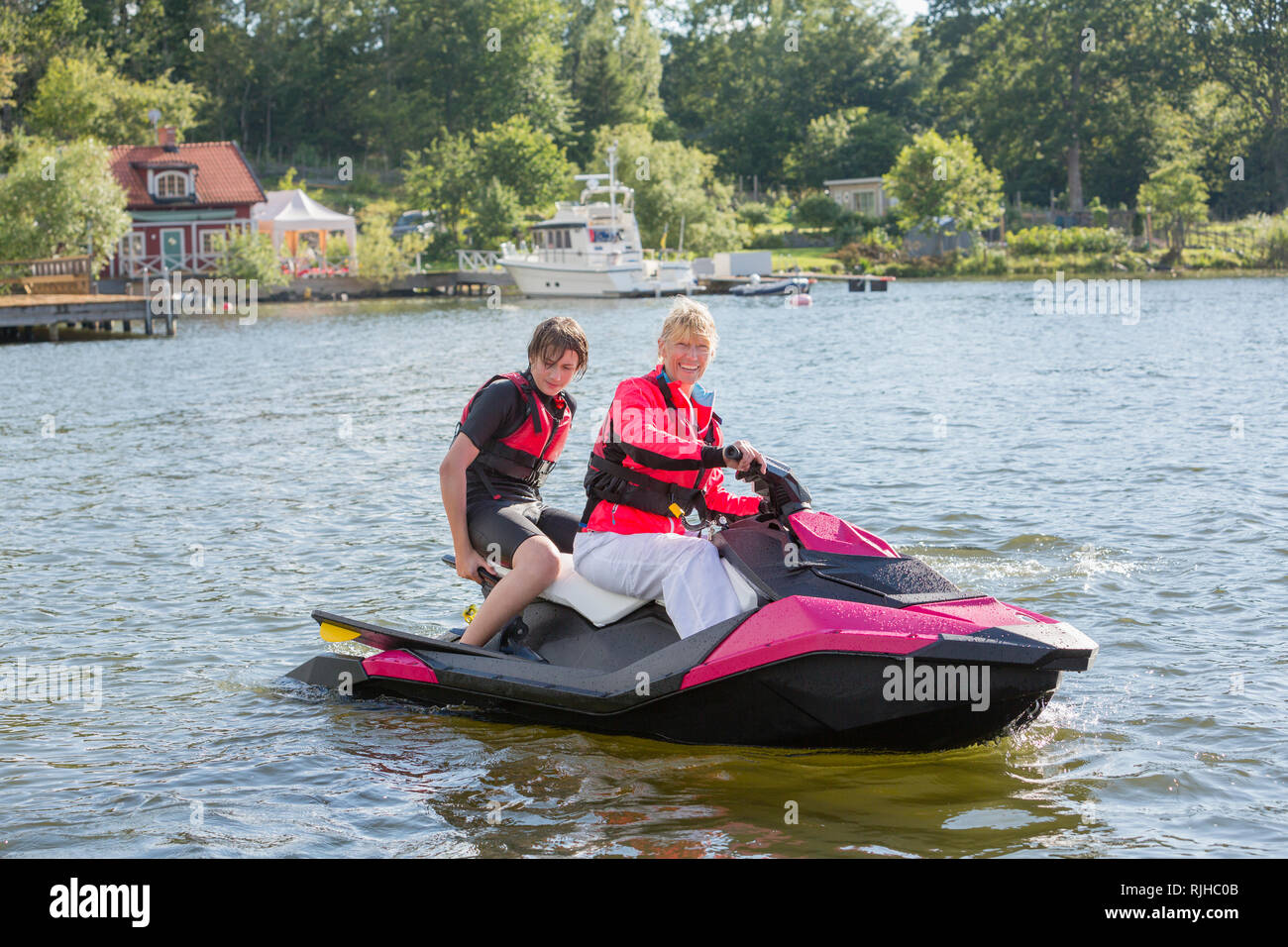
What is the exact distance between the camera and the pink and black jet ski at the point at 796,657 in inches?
220

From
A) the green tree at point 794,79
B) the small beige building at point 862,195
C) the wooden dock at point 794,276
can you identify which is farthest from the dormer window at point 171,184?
the green tree at point 794,79

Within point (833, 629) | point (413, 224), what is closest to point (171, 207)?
point (413, 224)

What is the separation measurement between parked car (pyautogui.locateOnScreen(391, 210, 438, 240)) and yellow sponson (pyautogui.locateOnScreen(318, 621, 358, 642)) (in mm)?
64061

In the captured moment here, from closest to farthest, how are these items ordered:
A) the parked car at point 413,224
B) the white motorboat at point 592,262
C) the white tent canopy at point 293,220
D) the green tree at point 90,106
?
the white motorboat at point 592,262, the white tent canopy at point 293,220, the green tree at point 90,106, the parked car at point 413,224

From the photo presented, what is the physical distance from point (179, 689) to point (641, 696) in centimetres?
333

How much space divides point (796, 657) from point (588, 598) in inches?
51.4

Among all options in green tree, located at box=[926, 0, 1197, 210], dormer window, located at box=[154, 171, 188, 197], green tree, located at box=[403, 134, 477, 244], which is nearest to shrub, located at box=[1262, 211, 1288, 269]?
green tree, located at box=[926, 0, 1197, 210]

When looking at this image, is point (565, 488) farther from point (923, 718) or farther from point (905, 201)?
point (905, 201)

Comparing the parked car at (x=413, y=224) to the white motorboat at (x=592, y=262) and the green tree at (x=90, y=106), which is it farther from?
the green tree at (x=90, y=106)

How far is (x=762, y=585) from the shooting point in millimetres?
6023

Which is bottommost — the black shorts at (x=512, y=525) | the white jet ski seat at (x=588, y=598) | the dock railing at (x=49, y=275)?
the white jet ski seat at (x=588, y=598)

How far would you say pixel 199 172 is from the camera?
59.3 meters

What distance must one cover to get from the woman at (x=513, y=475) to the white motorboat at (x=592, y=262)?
52.0 meters
